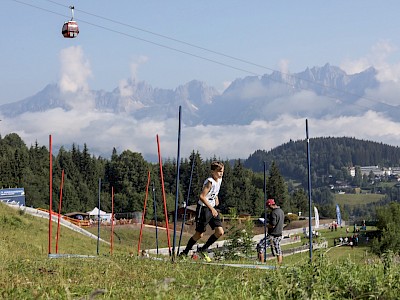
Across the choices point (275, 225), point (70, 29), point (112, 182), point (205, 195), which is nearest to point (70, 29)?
point (70, 29)

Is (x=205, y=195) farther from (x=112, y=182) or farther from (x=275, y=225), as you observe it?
(x=112, y=182)

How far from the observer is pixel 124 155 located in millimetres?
132875

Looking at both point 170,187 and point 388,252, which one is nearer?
point 388,252

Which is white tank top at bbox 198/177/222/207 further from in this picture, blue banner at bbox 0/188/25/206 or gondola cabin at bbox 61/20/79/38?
blue banner at bbox 0/188/25/206

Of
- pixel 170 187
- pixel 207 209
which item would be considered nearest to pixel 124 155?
pixel 170 187

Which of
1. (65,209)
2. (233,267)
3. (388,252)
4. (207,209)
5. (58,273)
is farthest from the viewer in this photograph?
(65,209)

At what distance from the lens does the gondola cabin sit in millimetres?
25578

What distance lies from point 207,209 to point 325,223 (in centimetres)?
12650

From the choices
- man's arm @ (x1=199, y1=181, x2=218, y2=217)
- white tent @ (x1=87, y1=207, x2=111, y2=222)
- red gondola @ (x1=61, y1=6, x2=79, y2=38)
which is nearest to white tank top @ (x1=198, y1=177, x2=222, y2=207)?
man's arm @ (x1=199, y1=181, x2=218, y2=217)

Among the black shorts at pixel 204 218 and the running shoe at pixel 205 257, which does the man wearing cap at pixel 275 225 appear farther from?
the black shorts at pixel 204 218

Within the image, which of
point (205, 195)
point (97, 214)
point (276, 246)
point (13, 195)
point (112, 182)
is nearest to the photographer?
point (205, 195)

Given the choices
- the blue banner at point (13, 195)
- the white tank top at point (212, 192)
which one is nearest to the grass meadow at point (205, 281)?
the white tank top at point (212, 192)

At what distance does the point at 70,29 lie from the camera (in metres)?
25.6

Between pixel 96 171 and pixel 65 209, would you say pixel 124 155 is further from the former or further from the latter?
pixel 65 209
